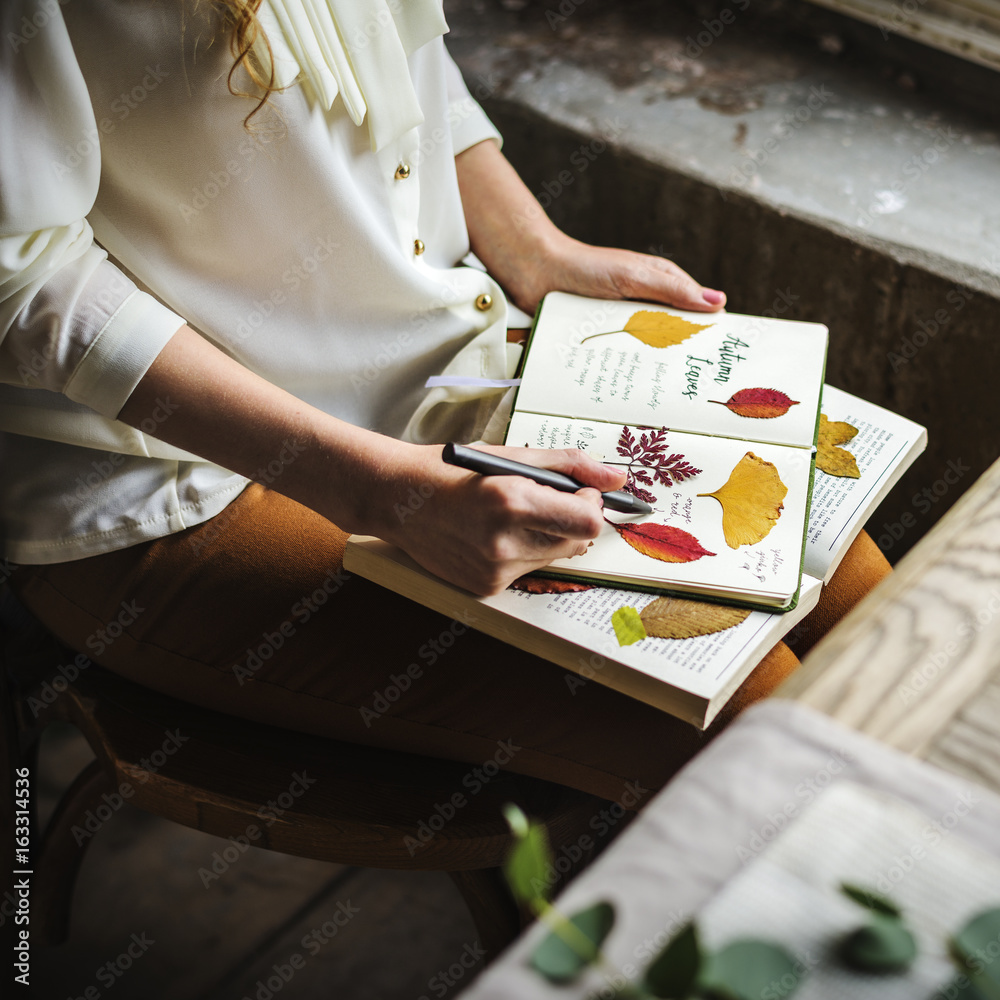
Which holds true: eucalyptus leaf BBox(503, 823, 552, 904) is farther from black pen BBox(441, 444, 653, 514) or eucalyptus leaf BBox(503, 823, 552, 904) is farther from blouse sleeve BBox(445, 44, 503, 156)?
blouse sleeve BBox(445, 44, 503, 156)

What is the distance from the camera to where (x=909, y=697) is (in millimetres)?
415

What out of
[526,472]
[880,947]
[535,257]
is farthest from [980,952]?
[535,257]

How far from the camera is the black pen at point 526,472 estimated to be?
25.5 inches

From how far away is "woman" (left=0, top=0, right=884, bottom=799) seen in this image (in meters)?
0.67

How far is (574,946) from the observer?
0.32 meters

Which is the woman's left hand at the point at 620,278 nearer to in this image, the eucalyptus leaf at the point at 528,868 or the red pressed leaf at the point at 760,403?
the red pressed leaf at the point at 760,403

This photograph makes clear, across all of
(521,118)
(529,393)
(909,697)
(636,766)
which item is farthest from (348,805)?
(521,118)

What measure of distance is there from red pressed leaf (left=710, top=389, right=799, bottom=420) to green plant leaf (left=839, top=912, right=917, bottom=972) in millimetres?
506

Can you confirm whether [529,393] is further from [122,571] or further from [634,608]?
[122,571]

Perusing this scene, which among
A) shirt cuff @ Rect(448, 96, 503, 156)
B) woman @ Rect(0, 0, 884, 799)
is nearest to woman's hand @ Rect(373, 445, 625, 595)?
woman @ Rect(0, 0, 884, 799)

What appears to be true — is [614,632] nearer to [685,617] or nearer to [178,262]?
[685,617]

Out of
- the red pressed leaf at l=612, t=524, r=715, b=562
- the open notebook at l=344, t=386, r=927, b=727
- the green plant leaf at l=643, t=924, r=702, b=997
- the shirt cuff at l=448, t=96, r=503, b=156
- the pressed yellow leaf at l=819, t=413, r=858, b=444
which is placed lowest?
the pressed yellow leaf at l=819, t=413, r=858, b=444

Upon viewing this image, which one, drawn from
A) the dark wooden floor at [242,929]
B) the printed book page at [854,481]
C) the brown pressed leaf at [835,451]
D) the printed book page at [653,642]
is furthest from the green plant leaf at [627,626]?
the dark wooden floor at [242,929]

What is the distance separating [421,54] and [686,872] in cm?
78
